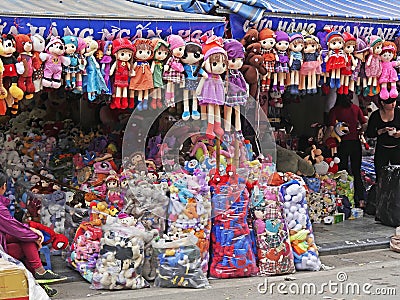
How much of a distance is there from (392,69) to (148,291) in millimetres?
3616

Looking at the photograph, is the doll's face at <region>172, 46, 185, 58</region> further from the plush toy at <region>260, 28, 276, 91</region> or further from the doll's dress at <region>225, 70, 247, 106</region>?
the plush toy at <region>260, 28, 276, 91</region>

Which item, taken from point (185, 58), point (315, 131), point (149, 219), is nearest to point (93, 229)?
point (149, 219)

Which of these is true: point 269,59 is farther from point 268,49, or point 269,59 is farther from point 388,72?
point 388,72

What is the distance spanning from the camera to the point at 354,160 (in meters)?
10.1

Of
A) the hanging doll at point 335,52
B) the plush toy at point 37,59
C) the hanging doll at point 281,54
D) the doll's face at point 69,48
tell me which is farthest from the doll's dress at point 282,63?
the plush toy at point 37,59

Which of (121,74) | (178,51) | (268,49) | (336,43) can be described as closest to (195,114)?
(178,51)

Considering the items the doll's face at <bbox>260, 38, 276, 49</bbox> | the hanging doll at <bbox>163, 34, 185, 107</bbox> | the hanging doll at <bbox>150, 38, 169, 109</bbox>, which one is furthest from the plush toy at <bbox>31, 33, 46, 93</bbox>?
the doll's face at <bbox>260, 38, 276, 49</bbox>

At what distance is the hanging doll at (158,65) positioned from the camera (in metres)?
6.84

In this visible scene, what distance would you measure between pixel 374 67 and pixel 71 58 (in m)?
3.30

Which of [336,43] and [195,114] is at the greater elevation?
[336,43]

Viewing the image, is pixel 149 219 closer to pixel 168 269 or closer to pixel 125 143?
pixel 168 269

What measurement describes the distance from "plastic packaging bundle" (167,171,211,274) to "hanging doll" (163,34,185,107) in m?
0.95

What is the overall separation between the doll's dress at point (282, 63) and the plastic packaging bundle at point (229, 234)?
1350 millimetres

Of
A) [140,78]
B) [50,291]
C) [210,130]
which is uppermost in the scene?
[140,78]
